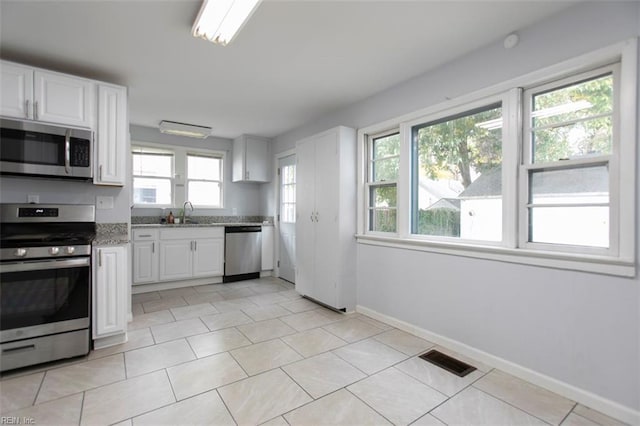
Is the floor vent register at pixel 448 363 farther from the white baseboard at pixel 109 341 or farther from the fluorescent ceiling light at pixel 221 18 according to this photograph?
the fluorescent ceiling light at pixel 221 18

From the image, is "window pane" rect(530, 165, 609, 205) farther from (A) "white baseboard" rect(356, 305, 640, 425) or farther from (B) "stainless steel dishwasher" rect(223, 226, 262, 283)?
(B) "stainless steel dishwasher" rect(223, 226, 262, 283)

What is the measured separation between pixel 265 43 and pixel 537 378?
312 centimetres

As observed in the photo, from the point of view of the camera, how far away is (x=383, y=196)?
11.1 ft

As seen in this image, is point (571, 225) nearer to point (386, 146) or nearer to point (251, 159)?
point (386, 146)

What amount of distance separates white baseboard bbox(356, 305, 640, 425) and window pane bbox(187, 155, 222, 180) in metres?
4.04

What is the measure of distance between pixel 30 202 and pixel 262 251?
307cm

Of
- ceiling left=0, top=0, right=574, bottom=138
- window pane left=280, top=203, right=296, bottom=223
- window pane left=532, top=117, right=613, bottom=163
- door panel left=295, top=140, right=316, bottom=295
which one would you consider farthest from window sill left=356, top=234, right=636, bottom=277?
window pane left=280, top=203, right=296, bottom=223

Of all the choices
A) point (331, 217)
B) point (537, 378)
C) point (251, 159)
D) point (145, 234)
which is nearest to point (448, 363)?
point (537, 378)

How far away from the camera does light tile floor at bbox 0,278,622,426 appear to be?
171 centimetres

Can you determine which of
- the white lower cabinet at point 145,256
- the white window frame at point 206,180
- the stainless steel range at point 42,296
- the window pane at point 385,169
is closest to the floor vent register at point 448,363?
the window pane at point 385,169

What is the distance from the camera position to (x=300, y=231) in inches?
162

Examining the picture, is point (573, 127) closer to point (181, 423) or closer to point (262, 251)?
point (181, 423)

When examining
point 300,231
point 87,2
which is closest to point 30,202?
point 87,2

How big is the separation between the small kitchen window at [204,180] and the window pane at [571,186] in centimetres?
470
